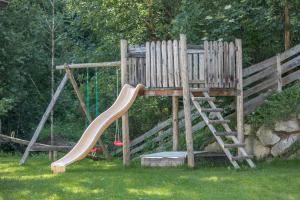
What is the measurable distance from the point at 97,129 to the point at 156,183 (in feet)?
8.51

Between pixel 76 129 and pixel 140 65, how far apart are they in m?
9.54

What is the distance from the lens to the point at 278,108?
13.5 m

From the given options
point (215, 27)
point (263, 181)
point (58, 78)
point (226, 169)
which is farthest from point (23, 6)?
point (263, 181)

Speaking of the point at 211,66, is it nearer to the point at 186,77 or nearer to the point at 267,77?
the point at 186,77

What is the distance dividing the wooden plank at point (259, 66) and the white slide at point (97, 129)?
2537 millimetres

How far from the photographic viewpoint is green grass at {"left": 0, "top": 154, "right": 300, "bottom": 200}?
31.4 ft

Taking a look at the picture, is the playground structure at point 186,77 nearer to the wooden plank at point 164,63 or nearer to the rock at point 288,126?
the wooden plank at point 164,63

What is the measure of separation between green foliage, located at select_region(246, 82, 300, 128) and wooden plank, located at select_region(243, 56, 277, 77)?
2.25 ft

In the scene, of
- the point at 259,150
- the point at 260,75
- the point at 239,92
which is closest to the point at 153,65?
the point at 239,92

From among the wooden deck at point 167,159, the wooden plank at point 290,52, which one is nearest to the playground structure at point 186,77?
the wooden deck at point 167,159

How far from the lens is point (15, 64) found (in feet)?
63.5

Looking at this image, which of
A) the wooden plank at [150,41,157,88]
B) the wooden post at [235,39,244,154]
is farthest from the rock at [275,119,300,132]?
the wooden plank at [150,41,157,88]

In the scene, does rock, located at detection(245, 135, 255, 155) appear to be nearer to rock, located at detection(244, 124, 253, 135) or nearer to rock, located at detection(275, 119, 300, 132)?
rock, located at detection(244, 124, 253, 135)

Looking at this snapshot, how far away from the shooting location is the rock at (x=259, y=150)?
43.9 ft
